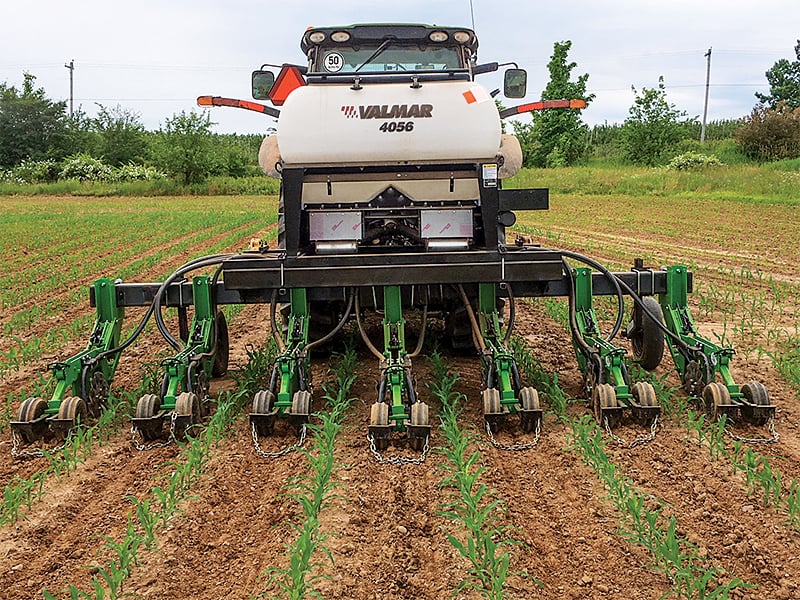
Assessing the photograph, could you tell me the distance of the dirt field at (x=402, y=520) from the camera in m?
3.34

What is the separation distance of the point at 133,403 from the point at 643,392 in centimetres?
328

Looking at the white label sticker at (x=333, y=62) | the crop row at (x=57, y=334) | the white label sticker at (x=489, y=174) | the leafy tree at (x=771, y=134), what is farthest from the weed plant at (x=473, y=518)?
the leafy tree at (x=771, y=134)

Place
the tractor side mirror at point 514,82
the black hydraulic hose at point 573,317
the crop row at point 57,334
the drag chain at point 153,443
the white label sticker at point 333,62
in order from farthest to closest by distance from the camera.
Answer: the crop row at point 57,334, the tractor side mirror at point 514,82, the white label sticker at point 333,62, the black hydraulic hose at point 573,317, the drag chain at point 153,443

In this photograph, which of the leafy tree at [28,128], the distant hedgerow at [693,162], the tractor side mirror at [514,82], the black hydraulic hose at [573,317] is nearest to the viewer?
the black hydraulic hose at [573,317]

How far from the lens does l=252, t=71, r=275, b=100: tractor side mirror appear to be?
6.11 metres

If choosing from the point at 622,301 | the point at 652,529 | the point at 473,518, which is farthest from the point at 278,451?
the point at 622,301

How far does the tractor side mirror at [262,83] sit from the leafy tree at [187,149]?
37506 millimetres

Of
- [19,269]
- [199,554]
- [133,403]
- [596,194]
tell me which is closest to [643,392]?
[199,554]

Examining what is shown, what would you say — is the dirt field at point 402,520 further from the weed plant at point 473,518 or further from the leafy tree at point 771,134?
the leafy tree at point 771,134

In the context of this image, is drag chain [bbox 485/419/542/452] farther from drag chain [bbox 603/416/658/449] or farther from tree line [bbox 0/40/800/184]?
tree line [bbox 0/40/800/184]

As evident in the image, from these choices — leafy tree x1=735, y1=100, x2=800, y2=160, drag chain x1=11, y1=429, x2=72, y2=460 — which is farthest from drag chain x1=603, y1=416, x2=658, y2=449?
leafy tree x1=735, y1=100, x2=800, y2=160

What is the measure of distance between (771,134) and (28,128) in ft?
136

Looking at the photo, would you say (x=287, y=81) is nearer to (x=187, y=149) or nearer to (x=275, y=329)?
(x=275, y=329)

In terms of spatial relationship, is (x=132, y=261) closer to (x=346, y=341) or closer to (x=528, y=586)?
(x=346, y=341)
